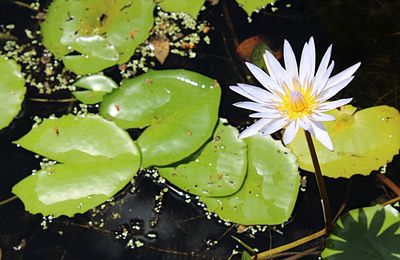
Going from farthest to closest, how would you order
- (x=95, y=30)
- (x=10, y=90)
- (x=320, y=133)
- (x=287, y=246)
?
(x=95, y=30), (x=10, y=90), (x=287, y=246), (x=320, y=133)

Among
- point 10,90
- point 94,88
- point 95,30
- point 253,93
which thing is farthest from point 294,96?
point 10,90

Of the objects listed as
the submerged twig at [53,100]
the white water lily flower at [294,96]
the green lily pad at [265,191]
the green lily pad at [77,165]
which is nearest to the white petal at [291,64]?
the white water lily flower at [294,96]

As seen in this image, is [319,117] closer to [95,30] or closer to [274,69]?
[274,69]

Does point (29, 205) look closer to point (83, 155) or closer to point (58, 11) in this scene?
point (83, 155)

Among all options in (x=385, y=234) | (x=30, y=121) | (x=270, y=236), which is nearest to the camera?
(x=385, y=234)

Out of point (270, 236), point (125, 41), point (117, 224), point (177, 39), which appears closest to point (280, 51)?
point (177, 39)

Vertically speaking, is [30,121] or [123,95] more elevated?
[123,95]
